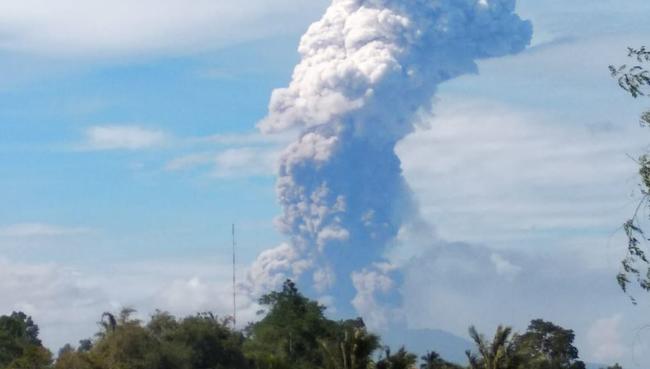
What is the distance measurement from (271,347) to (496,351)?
34.7 meters

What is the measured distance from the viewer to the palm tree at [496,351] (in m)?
45.5

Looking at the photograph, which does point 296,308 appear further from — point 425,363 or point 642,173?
point 642,173

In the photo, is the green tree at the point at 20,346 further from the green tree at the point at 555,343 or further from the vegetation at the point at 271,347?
the green tree at the point at 555,343

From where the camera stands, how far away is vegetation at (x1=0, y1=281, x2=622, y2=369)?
A: 155 ft

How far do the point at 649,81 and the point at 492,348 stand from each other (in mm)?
29351

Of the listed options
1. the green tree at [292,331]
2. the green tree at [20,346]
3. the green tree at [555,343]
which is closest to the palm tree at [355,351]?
the green tree at [20,346]

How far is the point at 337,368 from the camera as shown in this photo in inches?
1874

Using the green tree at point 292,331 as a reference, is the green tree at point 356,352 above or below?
below

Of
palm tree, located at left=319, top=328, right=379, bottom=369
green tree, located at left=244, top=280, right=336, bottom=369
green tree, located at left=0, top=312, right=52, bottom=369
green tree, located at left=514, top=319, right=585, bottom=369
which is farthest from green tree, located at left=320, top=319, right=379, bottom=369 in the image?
green tree, located at left=514, top=319, right=585, bottom=369

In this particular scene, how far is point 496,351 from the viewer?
45.7 metres

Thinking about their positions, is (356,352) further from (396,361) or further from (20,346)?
(20,346)

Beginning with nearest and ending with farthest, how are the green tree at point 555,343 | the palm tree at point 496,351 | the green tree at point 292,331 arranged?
the palm tree at point 496,351, the green tree at point 292,331, the green tree at point 555,343

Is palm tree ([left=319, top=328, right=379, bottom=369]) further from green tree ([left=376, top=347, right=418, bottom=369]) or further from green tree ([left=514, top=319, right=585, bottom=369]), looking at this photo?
green tree ([left=514, top=319, right=585, bottom=369])

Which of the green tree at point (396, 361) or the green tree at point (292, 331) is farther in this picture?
the green tree at point (292, 331)
